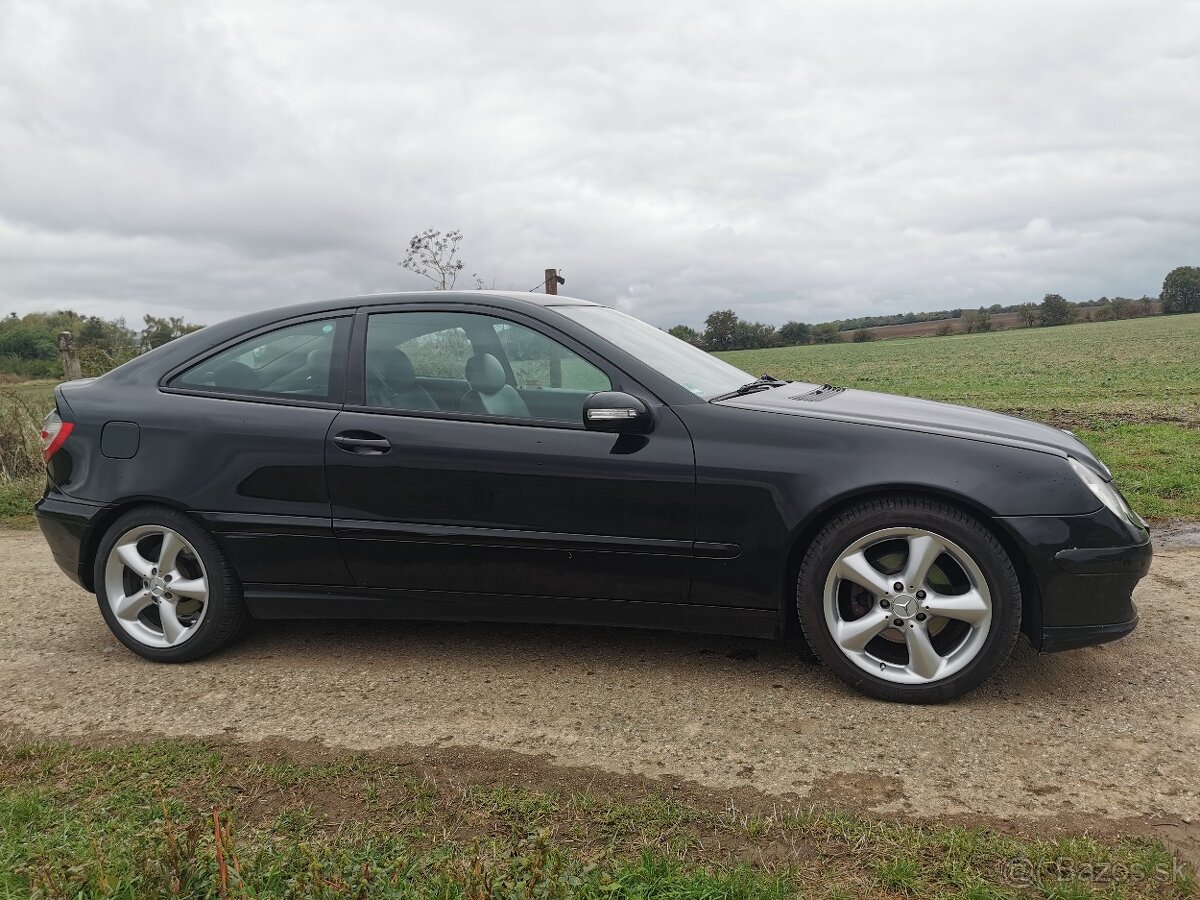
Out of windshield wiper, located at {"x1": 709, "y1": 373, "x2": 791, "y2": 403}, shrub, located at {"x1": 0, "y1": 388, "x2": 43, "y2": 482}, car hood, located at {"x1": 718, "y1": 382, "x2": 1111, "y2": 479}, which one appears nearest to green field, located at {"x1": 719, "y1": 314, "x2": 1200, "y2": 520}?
car hood, located at {"x1": 718, "y1": 382, "x2": 1111, "y2": 479}

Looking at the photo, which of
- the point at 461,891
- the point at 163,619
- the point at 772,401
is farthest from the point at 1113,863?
the point at 163,619

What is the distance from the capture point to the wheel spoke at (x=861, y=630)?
3.22m

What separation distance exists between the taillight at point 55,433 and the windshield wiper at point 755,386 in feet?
9.15

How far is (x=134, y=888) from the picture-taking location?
7.00ft

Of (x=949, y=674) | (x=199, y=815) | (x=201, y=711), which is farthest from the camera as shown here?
(x=201, y=711)

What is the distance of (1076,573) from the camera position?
310 centimetres

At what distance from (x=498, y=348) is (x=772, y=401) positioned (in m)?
1.13

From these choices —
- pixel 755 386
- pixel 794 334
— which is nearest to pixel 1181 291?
pixel 794 334

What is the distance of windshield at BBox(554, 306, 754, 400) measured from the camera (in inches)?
145

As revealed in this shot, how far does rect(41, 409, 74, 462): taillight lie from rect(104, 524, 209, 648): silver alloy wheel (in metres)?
0.54

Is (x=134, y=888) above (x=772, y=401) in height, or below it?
below

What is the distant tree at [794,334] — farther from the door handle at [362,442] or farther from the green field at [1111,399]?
the door handle at [362,442]

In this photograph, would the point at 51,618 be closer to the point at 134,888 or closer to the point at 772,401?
the point at 134,888

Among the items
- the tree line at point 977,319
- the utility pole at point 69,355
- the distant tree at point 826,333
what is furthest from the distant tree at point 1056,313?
the utility pole at point 69,355
